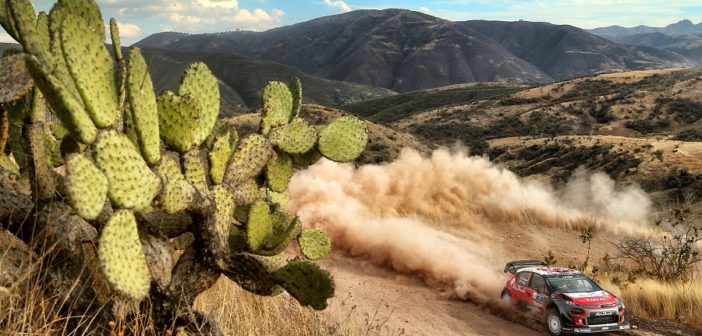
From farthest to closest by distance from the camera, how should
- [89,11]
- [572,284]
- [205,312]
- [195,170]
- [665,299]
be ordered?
[665,299], [572,284], [205,312], [195,170], [89,11]

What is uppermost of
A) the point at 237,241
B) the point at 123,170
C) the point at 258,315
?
the point at 123,170

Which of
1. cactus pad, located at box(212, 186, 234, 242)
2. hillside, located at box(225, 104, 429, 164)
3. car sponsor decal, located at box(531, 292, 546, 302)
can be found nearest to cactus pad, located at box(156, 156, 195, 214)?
cactus pad, located at box(212, 186, 234, 242)

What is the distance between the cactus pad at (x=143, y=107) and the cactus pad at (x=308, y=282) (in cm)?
147

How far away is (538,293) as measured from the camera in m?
12.7

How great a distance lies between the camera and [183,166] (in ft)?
15.3

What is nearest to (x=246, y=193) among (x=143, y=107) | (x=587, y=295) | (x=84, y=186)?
(x=143, y=107)

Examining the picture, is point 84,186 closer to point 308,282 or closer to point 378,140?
point 308,282

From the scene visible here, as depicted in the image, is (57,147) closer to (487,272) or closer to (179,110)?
(179,110)

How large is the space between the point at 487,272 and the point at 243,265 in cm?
1232

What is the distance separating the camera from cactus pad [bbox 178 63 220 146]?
4.79 m

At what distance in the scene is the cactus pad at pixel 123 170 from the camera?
3.69 m

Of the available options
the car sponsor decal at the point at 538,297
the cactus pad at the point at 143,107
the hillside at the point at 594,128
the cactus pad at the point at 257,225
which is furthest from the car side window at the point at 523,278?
the hillside at the point at 594,128

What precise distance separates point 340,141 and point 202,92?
1860 millimetres

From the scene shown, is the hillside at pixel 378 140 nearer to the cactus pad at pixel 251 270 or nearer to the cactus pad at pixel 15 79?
the cactus pad at pixel 251 270
